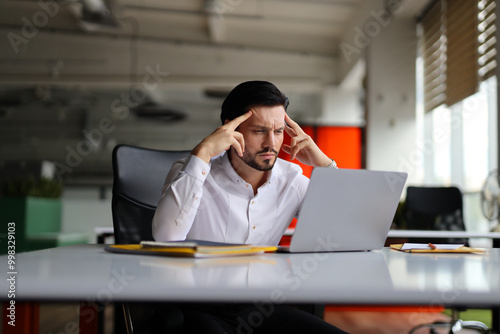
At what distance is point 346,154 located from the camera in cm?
878

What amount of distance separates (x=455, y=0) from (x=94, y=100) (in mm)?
7866

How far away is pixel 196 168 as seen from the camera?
65.7 inches

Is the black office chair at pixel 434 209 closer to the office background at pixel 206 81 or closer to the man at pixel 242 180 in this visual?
the office background at pixel 206 81

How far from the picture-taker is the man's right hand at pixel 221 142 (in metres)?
1.69

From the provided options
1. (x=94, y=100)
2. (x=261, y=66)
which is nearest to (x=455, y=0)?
(x=261, y=66)

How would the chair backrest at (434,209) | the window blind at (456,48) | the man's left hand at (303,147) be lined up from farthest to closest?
the window blind at (456,48) → the chair backrest at (434,209) → the man's left hand at (303,147)

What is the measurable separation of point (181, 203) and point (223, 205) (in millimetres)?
171

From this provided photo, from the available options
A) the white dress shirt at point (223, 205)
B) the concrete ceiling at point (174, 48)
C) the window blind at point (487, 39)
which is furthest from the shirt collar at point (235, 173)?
the concrete ceiling at point (174, 48)

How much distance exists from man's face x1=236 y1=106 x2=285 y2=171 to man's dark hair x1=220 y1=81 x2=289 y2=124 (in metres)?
0.02

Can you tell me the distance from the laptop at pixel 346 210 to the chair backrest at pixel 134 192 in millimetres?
704

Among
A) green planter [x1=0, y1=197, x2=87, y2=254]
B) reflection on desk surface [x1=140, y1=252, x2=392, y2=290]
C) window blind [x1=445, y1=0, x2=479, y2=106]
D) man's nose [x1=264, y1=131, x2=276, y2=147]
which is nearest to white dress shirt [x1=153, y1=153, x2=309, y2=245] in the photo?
man's nose [x1=264, y1=131, x2=276, y2=147]

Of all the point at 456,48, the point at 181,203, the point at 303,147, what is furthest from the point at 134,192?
the point at 456,48

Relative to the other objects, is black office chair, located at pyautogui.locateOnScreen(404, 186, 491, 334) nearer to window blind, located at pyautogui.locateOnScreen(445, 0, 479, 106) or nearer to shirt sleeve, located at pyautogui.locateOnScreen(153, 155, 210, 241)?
window blind, located at pyautogui.locateOnScreen(445, 0, 479, 106)

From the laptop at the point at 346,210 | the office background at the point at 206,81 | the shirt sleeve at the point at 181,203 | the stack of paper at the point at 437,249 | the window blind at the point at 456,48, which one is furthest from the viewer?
the office background at the point at 206,81
